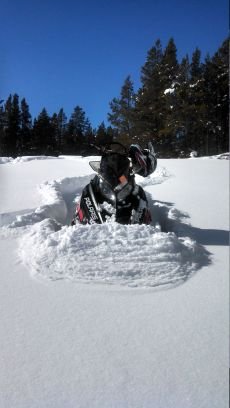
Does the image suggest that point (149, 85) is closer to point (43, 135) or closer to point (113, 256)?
point (43, 135)

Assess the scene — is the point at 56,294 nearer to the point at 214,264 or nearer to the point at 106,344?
the point at 106,344

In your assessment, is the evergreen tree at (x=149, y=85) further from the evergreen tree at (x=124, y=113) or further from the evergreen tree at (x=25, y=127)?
the evergreen tree at (x=25, y=127)

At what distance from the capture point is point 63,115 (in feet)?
9.14

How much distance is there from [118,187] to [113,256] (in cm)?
93

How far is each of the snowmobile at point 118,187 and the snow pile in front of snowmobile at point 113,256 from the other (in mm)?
572

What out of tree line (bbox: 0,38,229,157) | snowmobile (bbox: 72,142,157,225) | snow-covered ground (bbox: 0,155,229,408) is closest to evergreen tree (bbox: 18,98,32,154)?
tree line (bbox: 0,38,229,157)

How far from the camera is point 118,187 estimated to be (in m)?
2.78

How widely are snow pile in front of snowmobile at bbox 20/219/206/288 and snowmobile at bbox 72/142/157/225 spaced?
572mm

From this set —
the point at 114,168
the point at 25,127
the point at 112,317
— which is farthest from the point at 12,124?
the point at 112,317

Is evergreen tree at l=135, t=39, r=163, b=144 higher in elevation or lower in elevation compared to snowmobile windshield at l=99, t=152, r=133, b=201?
higher

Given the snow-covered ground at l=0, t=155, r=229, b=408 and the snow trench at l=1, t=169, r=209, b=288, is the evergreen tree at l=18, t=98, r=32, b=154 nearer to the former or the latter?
the snow-covered ground at l=0, t=155, r=229, b=408

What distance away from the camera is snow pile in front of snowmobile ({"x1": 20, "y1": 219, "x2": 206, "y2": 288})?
69.2 inches

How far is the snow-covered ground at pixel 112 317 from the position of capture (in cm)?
103

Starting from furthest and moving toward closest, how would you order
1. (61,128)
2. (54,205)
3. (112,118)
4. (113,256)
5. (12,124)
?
(54,205), (112,118), (61,128), (12,124), (113,256)
